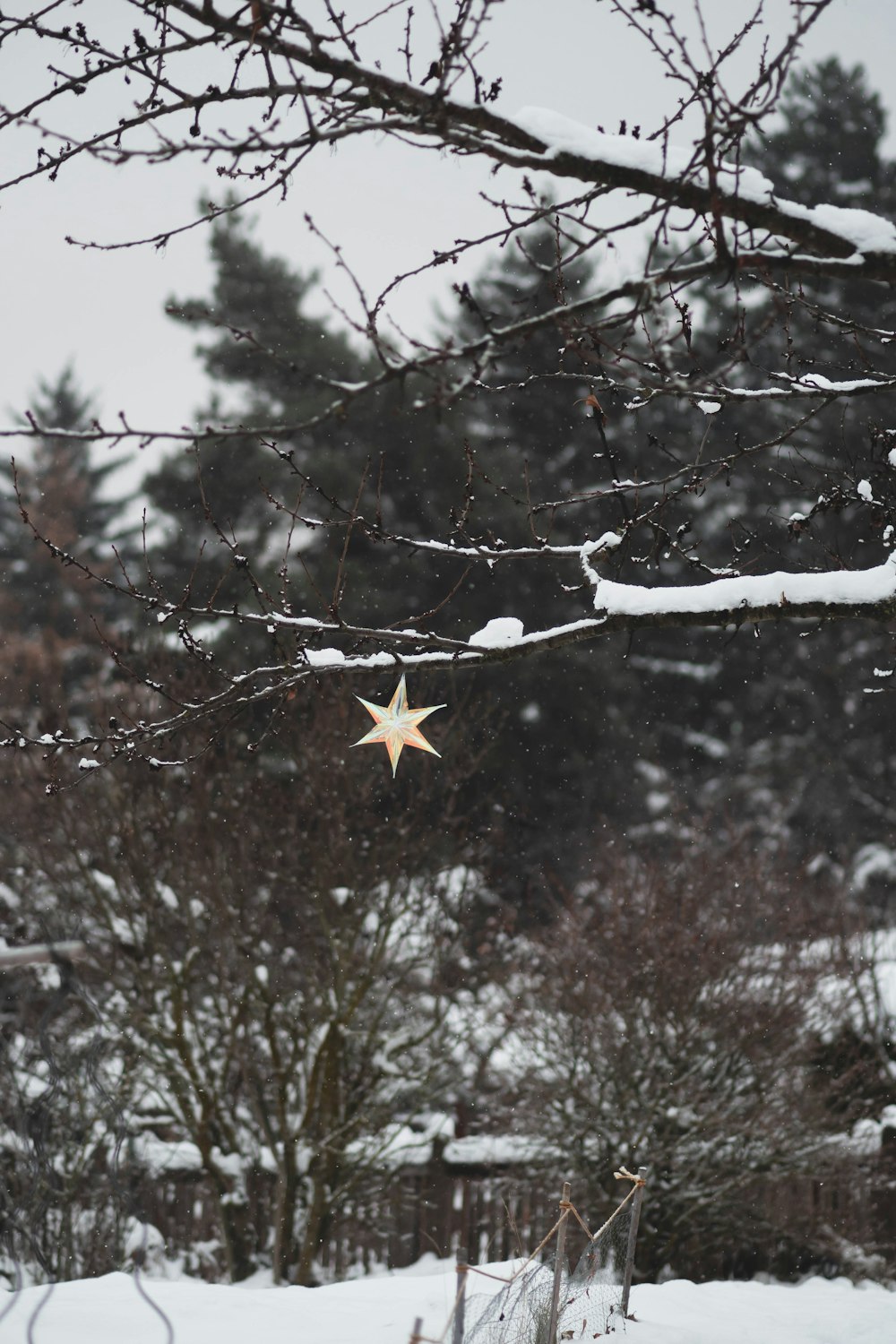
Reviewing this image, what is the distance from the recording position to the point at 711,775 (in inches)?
795

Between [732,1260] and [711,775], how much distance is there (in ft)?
38.7

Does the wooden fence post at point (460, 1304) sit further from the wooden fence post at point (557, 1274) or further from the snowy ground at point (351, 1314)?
→ the snowy ground at point (351, 1314)

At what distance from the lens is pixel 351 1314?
5.45 m

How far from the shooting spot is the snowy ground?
4.86 meters

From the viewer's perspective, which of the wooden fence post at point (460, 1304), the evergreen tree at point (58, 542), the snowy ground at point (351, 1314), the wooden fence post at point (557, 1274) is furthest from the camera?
the evergreen tree at point (58, 542)

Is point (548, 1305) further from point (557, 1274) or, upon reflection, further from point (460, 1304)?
point (460, 1304)

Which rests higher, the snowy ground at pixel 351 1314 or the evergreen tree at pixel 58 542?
the evergreen tree at pixel 58 542

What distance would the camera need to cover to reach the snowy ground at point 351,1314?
4.86 m

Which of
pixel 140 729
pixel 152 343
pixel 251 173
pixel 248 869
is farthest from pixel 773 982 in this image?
pixel 152 343

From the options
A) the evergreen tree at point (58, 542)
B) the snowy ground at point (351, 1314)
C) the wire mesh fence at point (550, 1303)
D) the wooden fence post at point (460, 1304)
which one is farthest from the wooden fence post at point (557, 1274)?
the evergreen tree at point (58, 542)

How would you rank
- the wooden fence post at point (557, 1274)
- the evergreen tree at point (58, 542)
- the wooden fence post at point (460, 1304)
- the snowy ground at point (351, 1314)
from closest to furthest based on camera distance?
the wooden fence post at point (460, 1304) < the wooden fence post at point (557, 1274) < the snowy ground at point (351, 1314) < the evergreen tree at point (58, 542)

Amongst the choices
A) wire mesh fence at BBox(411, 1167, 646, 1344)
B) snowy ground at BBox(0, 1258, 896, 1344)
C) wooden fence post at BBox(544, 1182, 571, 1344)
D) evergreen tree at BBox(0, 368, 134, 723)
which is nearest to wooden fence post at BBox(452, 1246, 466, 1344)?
wire mesh fence at BBox(411, 1167, 646, 1344)

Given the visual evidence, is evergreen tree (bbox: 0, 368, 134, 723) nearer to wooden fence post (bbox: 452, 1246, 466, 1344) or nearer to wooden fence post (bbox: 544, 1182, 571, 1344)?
wooden fence post (bbox: 544, 1182, 571, 1344)

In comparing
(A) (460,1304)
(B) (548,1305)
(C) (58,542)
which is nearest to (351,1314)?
(B) (548,1305)
